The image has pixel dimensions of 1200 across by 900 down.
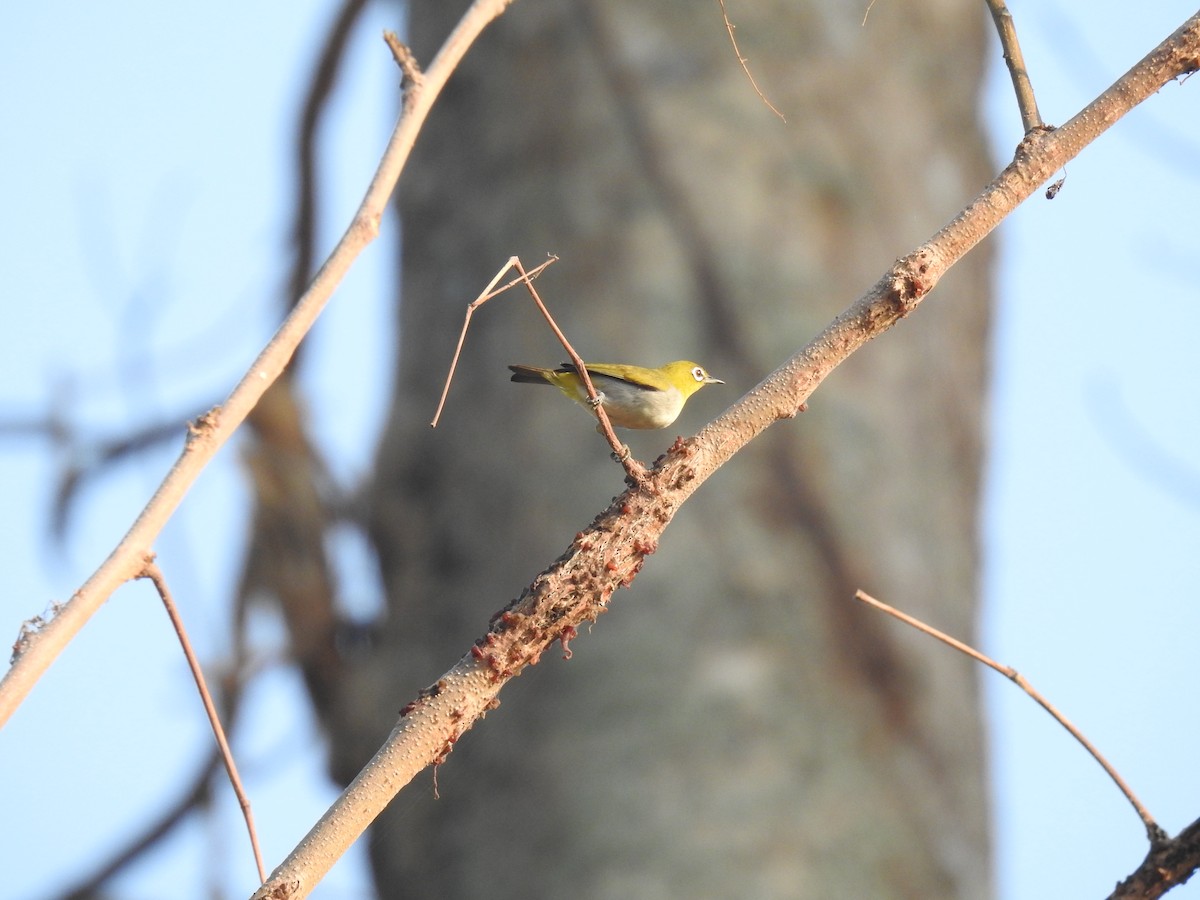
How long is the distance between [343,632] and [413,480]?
898 mm

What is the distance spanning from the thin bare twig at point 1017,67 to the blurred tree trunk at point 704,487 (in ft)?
10.6

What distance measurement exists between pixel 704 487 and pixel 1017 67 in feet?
11.3

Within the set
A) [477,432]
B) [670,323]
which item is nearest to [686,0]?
[670,323]

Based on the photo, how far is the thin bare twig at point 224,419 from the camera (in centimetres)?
106

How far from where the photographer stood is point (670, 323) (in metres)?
5.13

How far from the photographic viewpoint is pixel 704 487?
5.07 meters

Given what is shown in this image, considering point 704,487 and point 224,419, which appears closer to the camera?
point 224,419

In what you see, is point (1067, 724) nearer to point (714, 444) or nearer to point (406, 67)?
point (714, 444)

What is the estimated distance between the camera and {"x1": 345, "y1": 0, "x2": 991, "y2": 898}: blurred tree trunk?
4730mm

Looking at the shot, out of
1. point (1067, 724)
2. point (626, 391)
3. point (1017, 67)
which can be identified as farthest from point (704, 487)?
point (1067, 724)

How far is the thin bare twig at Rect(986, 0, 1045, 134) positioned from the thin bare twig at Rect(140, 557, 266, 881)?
48.6 inches

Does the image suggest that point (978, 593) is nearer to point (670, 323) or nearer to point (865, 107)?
point (670, 323)

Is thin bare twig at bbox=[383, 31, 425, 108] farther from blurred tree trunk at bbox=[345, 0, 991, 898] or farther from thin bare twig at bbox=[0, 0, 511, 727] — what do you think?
blurred tree trunk at bbox=[345, 0, 991, 898]

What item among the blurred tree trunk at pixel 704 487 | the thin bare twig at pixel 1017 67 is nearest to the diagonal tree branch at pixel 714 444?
the thin bare twig at pixel 1017 67
